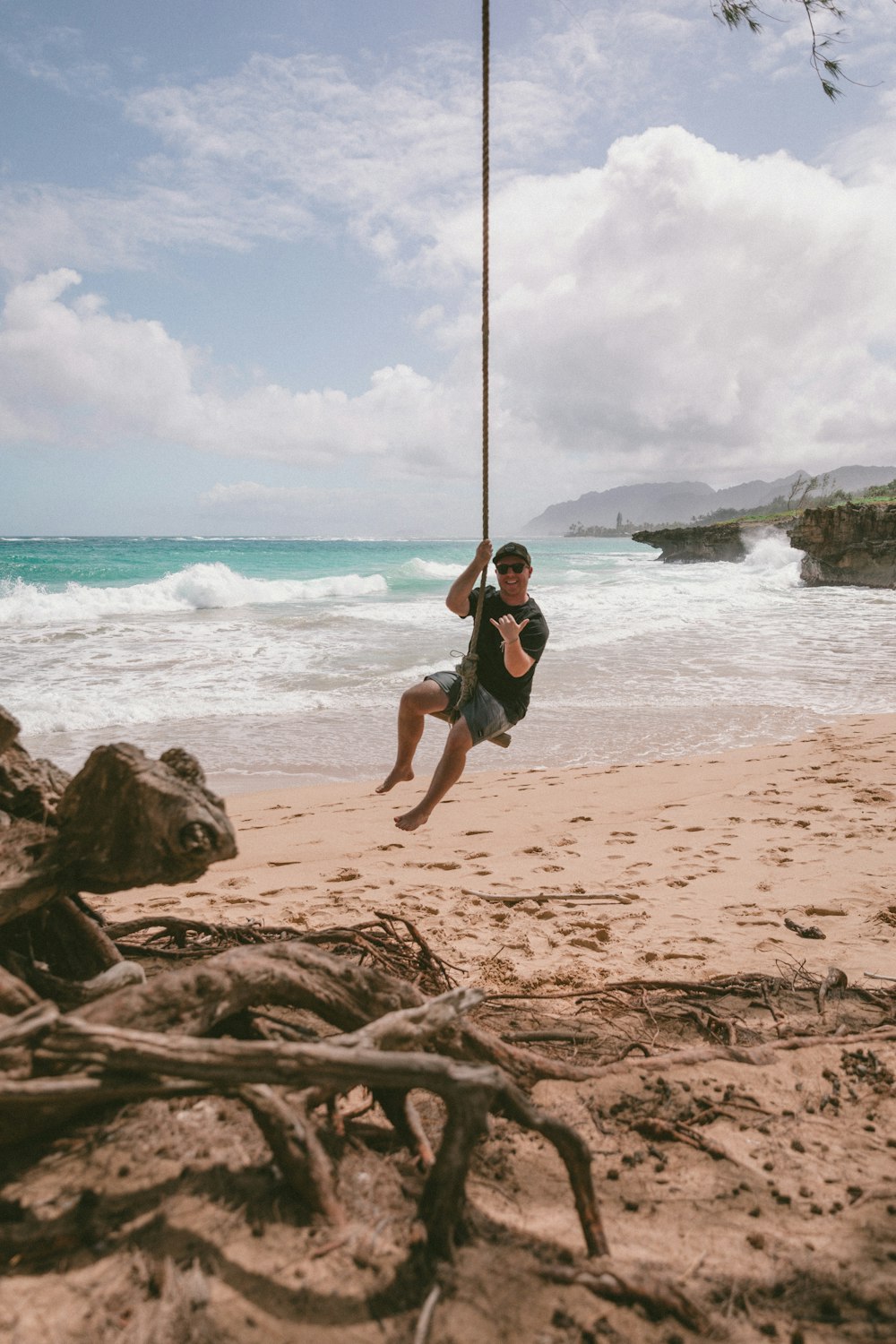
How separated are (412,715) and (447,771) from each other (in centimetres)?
40

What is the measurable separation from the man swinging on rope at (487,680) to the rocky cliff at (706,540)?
4678cm

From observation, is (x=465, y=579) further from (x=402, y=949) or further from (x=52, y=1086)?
(x=52, y=1086)

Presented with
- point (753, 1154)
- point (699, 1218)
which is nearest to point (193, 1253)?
point (699, 1218)

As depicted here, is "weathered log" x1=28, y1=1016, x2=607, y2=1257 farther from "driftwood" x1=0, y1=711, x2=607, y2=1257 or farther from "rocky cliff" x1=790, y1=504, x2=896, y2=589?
"rocky cliff" x1=790, y1=504, x2=896, y2=589

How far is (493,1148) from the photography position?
1830mm

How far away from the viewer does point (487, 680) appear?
13.9 feet

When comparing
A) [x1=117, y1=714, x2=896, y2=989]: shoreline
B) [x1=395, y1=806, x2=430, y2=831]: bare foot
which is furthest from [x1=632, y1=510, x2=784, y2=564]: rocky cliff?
[x1=395, y1=806, x2=430, y2=831]: bare foot

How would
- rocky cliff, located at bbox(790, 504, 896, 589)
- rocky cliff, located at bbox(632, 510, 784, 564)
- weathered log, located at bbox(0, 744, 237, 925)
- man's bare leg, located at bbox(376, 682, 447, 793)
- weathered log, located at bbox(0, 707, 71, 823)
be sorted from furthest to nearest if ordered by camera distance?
rocky cliff, located at bbox(632, 510, 784, 564), rocky cliff, located at bbox(790, 504, 896, 589), man's bare leg, located at bbox(376, 682, 447, 793), weathered log, located at bbox(0, 707, 71, 823), weathered log, located at bbox(0, 744, 237, 925)

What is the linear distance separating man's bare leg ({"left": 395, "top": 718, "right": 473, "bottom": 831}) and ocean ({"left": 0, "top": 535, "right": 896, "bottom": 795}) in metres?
2.95

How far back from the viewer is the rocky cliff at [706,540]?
47719 millimetres

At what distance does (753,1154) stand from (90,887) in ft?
6.05

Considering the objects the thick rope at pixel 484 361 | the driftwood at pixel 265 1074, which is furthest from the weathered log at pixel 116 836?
the thick rope at pixel 484 361

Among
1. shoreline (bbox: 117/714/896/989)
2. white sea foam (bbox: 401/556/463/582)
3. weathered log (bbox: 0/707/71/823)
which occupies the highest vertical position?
white sea foam (bbox: 401/556/463/582)

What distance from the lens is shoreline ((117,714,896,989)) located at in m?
3.39
